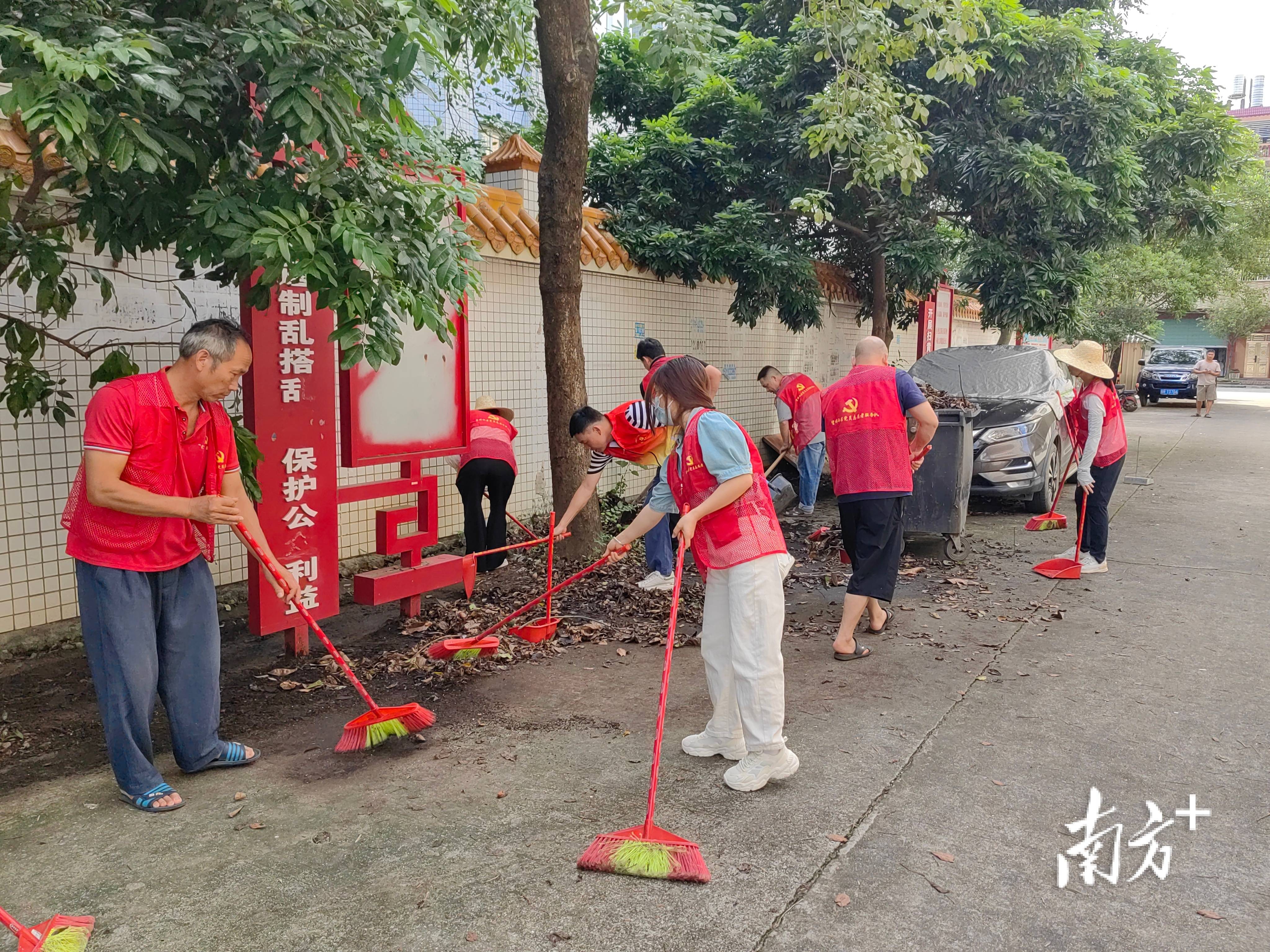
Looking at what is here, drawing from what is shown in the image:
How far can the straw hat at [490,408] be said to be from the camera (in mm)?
7293

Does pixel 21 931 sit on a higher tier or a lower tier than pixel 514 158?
lower

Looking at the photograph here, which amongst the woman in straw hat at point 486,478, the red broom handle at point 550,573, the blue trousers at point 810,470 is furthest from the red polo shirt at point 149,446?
the blue trousers at point 810,470

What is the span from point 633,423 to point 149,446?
3.17m

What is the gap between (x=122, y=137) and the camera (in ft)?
9.66

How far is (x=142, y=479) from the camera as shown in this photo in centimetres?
348

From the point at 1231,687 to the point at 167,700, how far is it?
4898mm

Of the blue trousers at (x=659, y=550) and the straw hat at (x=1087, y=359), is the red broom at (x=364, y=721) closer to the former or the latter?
the blue trousers at (x=659, y=550)

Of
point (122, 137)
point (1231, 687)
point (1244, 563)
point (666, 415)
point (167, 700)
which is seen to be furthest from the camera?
point (1244, 563)

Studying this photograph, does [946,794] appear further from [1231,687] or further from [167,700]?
[167,700]

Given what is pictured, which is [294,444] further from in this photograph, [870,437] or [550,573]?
[870,437]

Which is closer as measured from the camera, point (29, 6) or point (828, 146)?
point (29, 6)

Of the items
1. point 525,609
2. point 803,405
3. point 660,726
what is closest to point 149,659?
point 660,726

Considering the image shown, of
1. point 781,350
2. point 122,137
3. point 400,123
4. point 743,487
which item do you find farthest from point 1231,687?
point 781,350

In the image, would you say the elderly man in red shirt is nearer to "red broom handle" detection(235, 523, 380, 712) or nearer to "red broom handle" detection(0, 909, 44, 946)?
"red broom handle" detection(235, 523, 380, 712)
